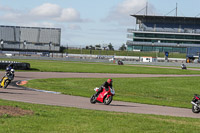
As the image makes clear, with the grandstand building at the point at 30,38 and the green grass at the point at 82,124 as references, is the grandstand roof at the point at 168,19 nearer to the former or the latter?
the grandstand building at the point at 30,38

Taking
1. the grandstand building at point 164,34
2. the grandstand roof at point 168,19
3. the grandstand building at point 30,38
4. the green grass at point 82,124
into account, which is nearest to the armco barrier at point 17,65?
the green grass at point 82,124

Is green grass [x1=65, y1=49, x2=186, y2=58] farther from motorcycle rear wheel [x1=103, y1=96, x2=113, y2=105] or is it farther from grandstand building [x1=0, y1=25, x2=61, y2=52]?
→ motorcycle rear wheel [x1=103, y1=96, x2=113, y2=105]

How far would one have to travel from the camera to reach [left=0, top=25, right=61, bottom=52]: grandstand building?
122 metres

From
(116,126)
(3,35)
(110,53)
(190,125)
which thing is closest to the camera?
(116,126)

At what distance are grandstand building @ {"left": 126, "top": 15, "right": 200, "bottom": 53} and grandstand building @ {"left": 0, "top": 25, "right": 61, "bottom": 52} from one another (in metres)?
28.8

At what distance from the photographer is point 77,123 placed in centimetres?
1145

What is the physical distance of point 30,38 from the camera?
420ft

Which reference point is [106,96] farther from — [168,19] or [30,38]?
[168,19]

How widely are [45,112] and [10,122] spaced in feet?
8.75

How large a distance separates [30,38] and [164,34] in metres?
47.8

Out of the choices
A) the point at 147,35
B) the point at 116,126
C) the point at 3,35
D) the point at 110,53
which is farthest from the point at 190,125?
the point at 147,35

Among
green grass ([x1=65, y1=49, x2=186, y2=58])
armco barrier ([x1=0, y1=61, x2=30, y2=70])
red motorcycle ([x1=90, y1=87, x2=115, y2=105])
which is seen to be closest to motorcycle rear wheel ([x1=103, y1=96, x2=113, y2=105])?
red motorcycle ([x1=90, y1=87, x2=115, y2=105])

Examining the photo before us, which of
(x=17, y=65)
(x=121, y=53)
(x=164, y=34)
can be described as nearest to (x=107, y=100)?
(x=17, y=65)

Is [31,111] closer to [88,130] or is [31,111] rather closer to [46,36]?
[88,130]
